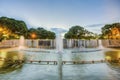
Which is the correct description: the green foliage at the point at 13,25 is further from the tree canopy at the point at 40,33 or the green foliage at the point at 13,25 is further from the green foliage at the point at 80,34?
the green foliage at the point at 80,34

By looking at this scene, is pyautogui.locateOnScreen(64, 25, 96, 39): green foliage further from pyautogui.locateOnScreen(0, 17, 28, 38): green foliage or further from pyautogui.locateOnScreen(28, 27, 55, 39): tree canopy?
pyautogui.locateOnScreen(0, 17, 28, 38): green foliage

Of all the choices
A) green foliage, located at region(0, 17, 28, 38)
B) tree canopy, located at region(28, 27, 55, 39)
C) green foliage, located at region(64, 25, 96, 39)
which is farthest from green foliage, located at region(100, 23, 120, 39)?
green foliage, located at region(0, 17, 28, 38)

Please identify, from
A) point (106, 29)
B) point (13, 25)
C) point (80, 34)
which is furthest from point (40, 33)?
point (106, 29)

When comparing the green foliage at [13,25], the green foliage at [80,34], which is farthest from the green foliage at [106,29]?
the green foliage at [13,25]

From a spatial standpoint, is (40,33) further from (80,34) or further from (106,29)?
(106,29)

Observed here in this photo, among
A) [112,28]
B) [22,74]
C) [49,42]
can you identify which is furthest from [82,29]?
[22,74]

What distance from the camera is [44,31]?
177 feet

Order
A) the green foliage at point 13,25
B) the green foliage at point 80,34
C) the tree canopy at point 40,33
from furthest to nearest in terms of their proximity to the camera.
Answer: the tree canopy at point 40,33 < the green foliage at point 80,34 < the green foliage at point 13,25

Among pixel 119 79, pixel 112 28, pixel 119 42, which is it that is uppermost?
pixel 112 28

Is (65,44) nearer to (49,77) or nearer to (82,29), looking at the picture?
(82,29)

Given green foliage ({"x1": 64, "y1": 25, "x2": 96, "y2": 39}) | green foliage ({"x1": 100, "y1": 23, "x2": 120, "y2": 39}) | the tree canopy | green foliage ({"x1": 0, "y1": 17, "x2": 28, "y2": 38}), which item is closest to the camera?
green foliage ({"x1": 0, "y1": 17, "x2": 28, "y2": 38})

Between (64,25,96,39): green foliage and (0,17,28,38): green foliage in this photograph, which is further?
(64,25,96,39): green foliage

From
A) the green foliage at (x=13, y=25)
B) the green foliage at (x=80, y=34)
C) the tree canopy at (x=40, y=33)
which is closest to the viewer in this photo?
the green foliage at (x=13, y=25)

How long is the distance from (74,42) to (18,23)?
40.8 feet
